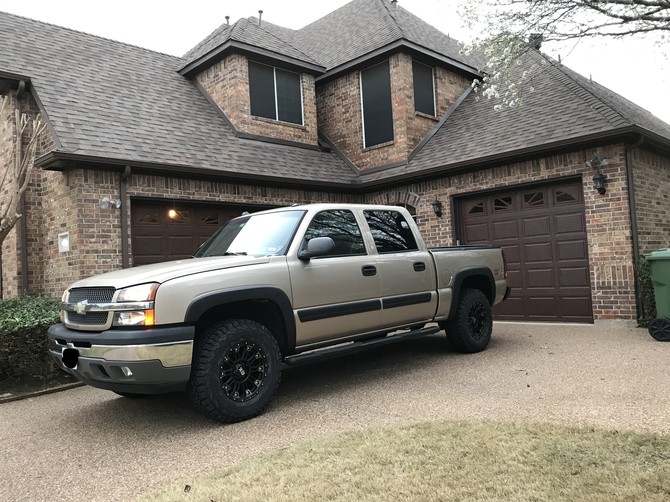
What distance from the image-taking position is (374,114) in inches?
523

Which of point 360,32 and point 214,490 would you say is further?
point 360,32

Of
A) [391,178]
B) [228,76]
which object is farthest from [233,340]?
[228,76]

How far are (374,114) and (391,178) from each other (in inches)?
93.5

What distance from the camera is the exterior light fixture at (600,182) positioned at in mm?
8914

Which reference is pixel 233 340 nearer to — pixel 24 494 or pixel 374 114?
pixel 24 494

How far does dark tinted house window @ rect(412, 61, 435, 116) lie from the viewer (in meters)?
13.0

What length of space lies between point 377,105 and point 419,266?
800 centimetres

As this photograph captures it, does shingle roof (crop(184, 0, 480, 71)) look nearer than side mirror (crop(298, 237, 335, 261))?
No

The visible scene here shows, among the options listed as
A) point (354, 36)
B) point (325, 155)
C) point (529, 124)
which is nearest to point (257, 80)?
point (325, 155)

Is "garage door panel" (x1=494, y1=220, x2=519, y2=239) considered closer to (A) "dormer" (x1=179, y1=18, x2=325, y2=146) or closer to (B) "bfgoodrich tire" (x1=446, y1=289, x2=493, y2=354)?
(B) "bfgoodrich tire" (x1=446, y1=289, x2=493, y2=354)

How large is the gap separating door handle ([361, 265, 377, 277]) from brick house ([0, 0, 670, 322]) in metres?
5.05

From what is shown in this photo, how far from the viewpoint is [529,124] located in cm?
1058

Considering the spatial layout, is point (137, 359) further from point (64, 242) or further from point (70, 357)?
point (64, 242)

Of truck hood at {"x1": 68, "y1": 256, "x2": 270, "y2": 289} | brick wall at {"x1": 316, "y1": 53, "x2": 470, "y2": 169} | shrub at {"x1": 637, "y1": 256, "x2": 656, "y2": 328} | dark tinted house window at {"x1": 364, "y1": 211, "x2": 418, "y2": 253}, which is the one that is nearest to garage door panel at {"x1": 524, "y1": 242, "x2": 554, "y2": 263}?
shrub at {"x1": 637, "y1": 256, "x2": 656, "y2": 328}
